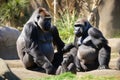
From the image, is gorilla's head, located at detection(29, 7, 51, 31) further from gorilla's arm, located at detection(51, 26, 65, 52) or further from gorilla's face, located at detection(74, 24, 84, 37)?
gorilla's face, located at detection(74, 24, 84, 37)

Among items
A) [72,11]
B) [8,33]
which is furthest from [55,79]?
[72,11]

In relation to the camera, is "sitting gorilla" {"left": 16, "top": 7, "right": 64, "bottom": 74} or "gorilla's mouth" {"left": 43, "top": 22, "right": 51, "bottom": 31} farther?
"gorilla's mouth" {"left": 43, "top": 22, "right": 51, "bottom": 31}

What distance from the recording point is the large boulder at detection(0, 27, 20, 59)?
1147cm

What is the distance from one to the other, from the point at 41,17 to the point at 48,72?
1084 millimetres

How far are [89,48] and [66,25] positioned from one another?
8.17 m

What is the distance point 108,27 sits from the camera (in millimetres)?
16031

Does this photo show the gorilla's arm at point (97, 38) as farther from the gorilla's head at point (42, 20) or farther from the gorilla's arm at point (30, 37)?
the gorilla's arm at point (30, 37)

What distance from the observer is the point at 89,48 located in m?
8.82

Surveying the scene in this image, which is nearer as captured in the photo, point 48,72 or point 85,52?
point 48,72

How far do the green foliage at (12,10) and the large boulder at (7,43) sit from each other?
23.7 ft

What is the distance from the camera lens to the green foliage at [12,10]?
19.0m

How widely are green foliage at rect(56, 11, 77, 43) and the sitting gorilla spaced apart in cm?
670

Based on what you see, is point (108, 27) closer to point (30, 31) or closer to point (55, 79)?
point (30, 31)

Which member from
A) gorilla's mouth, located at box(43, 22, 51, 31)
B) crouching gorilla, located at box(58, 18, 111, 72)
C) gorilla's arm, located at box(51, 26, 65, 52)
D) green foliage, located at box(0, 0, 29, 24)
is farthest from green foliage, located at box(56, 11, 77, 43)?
gorilla's mouth, located at box(43, 22, 51, 31)
